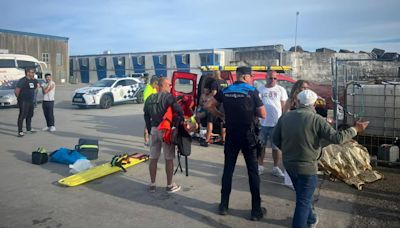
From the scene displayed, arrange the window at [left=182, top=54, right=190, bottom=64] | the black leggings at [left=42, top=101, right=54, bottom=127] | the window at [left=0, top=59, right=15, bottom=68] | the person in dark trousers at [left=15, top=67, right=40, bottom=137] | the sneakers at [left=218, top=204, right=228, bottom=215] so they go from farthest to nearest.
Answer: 1. the window at [left=182, top=54, right=190, bottom=64]
2. the window at [left=0, top=59, right=15, bottom=68]
3. the black leggings at [left=42, top=101, right=54, bottom=127]
4. the person in dark trousers at [left=15, top=67, right=40, bottom=137]
5. the sneakers at [left=218, top=204, right=228, bottom=215]

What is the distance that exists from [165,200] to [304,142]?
2359 mm

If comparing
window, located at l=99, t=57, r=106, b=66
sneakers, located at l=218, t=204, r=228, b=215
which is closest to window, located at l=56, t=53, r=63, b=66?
window, located at l=99, t=57, r=106, b=66

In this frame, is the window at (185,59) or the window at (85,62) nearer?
the window at (185,59)

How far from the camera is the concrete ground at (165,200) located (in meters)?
4.22

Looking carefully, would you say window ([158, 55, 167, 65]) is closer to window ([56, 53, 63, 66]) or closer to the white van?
window ([56, 53, 63, 66])

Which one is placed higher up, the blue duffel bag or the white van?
the white van

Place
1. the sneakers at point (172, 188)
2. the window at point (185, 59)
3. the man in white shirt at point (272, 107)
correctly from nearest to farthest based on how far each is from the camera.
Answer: the sneakers at point (172, 188) → the man in white shirt at point (272, 107) → the window at point (185, 59)

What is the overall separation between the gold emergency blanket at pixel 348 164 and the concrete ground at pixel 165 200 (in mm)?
152

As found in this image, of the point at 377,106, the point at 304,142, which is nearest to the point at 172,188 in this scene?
the point at 304,142

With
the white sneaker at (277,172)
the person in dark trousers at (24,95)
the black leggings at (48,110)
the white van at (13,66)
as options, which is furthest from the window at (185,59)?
the white sneaker at (277,172)

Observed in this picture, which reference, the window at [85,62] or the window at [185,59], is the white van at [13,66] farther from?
the window at [85,62]

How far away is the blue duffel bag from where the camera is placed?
6746 mm

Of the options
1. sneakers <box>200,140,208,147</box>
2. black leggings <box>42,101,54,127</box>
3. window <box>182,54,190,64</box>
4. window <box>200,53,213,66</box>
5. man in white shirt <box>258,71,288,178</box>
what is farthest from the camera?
window <box>182,54,190,64</box>

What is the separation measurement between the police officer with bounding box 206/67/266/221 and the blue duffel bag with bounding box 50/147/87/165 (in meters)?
3.63
